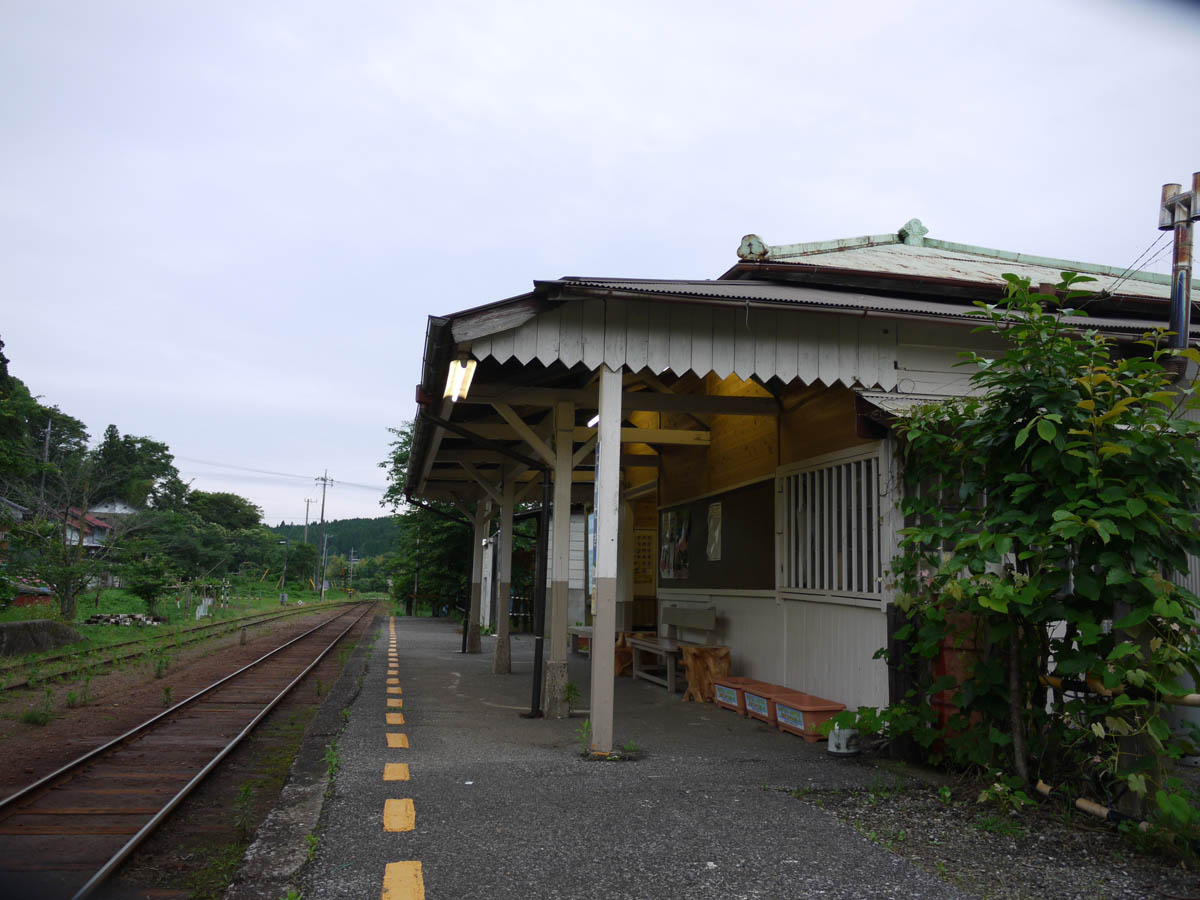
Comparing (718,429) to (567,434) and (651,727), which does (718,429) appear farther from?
(651,727)

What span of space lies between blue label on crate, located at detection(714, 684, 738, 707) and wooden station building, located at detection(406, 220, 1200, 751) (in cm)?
43

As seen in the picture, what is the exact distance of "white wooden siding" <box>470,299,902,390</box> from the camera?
623 cm

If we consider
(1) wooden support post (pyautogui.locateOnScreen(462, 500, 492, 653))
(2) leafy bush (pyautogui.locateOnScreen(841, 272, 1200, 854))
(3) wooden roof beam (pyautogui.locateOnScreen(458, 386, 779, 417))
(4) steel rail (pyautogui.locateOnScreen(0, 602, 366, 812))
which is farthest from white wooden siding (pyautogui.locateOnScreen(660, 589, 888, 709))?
(1) wooden support post (pyautogui.locateOnScreen(462, 500, 492, 653))

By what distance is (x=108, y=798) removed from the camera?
18.1 ft

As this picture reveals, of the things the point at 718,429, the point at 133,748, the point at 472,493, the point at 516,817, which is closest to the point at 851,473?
the point at 718,429

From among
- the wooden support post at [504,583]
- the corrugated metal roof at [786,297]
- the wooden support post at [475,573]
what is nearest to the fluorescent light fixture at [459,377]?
the corrugated metal roof at [786,297]

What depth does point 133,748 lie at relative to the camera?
7.19m

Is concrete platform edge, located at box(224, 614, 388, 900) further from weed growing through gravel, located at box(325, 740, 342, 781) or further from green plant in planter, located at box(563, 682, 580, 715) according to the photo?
green plant in planter, located at box(563, 682, 580, 715)

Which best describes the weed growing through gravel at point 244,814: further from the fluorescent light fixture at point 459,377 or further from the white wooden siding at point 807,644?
the white wooden siding at point 807,644

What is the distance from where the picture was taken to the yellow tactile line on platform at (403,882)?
3.29 metres

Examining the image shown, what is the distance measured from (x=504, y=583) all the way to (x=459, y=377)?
631cm

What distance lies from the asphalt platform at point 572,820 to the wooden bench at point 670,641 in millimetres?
2333

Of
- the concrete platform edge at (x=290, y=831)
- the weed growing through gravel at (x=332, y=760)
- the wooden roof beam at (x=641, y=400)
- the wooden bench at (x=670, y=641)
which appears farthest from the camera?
the wooden bench at (x=670, y=641)

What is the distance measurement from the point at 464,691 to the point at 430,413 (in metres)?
3.50
